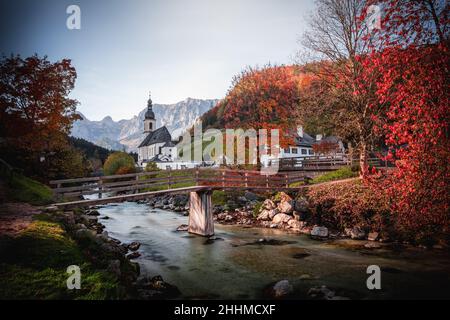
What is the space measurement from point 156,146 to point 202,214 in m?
91.0

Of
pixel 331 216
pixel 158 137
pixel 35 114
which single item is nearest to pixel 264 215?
pixel 331 216

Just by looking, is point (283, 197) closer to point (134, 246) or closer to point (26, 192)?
point (134, 246)

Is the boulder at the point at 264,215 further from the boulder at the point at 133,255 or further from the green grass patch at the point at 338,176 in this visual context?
the boulder at the point at 133,255

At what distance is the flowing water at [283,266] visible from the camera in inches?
333

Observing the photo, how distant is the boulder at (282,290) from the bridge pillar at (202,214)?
26.7ft

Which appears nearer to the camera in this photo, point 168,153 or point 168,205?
point 168,205

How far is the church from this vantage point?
90.3 meters

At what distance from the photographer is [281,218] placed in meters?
18.4

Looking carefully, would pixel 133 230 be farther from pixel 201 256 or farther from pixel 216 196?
pixel 216 196

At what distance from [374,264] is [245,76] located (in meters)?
21.4

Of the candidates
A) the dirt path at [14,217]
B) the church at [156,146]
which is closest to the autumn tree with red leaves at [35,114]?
the dirt path at [14,217]

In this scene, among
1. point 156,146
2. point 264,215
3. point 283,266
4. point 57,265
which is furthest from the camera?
point 156,146

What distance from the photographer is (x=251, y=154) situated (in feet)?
90.2
